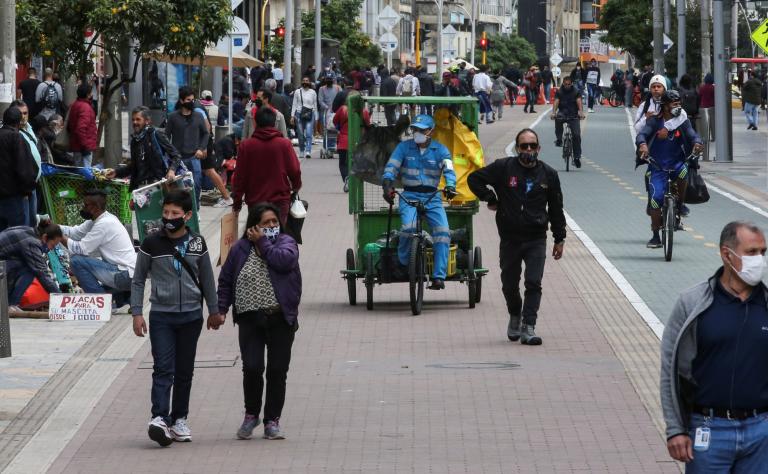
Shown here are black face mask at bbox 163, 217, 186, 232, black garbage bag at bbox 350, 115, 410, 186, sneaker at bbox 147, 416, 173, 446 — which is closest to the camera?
sneaker at bbox 147, 416, 173, 446

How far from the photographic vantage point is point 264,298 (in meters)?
9.66

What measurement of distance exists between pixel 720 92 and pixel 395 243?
2273 cm

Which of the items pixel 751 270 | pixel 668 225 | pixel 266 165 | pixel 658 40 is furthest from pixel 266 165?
pixel 658 40

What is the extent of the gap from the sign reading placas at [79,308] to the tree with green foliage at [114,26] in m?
11.6

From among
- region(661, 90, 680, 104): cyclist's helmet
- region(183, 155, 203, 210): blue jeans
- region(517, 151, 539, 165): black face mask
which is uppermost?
region(661, 90, 680, 104): cyclist's helmet

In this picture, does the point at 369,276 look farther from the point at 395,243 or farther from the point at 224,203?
the point at 224,203

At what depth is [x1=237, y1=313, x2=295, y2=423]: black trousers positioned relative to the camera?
9.74 meters

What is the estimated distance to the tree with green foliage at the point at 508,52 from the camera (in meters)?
115

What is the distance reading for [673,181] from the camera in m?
19.2

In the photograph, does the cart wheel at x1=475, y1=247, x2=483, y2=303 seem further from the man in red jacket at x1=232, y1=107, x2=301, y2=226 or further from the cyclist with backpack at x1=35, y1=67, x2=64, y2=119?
the cyclist with backpack at x1=35, y1=67, x2=64, y2=119

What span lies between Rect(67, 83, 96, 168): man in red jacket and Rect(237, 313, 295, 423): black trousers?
17312 mm

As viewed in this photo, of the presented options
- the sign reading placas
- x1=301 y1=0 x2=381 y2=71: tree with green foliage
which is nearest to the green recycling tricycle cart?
the sign reading placas

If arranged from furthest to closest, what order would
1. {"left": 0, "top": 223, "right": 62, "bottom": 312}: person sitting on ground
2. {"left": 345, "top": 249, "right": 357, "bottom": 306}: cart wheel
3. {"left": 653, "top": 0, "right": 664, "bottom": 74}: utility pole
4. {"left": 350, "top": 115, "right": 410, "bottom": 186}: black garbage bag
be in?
{"left": 653, "top": 0, "right": 664, "bottom": 74}: utility pole < {"left": 350, "top": 115, "right": 410, "bottom": 186}: black garbage bag < {"left": 345, "top": 249, "right": 357, "bottom": 306}: cart wheel < {"left": 0, "top": 223, "right": 62, "bottom": 312}: person sitting on ground

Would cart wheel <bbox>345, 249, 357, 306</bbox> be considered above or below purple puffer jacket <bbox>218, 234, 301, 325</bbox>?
below
